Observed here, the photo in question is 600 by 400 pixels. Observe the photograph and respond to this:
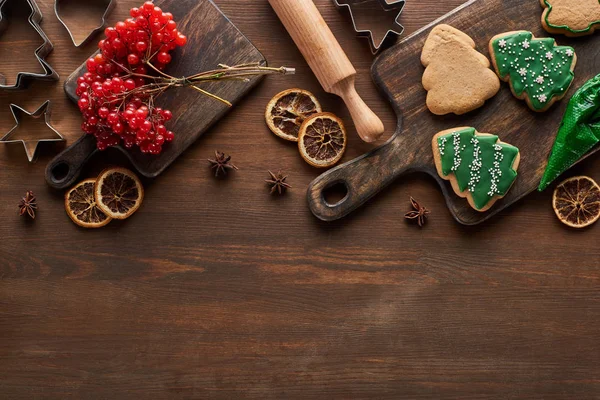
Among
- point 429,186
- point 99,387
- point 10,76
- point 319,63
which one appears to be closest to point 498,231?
point 429,186

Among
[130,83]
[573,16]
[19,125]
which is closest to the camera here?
[130,83]

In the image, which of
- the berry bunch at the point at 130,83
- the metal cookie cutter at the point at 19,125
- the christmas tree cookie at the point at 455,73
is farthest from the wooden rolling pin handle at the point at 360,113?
the metal cookie cutter at the point at 19,125

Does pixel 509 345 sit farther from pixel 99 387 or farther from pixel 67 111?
pixel 67 111

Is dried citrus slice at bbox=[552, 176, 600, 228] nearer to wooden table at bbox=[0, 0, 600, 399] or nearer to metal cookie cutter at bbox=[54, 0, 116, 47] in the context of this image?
wooden table at bbox=[0, 0, 600, 399]

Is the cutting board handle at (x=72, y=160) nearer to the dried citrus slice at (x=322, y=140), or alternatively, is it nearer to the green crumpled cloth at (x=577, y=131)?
the dried citrus slice at (x=322, y=140)

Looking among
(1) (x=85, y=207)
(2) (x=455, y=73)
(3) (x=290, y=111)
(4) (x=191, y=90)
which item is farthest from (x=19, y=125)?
(2) (x=455, y=73)

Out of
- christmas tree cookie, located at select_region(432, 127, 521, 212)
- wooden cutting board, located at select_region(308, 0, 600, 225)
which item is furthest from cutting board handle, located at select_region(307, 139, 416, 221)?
christmas tree cookie, located at select_region(432, 127, 521, 212)

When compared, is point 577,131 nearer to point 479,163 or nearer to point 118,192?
point 479,163
